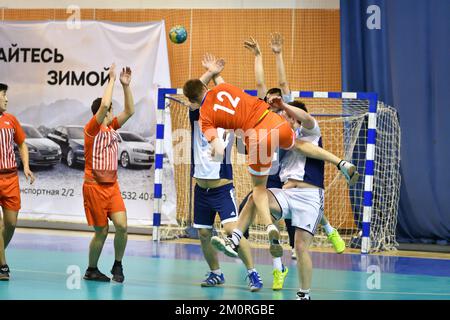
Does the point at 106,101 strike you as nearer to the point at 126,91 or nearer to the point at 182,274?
the point at 126,91

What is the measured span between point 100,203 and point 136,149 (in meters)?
6.50

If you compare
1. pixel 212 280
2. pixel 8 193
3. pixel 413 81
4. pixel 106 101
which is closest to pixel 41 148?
pixel 8 193

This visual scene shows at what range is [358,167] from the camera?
14.5 meters

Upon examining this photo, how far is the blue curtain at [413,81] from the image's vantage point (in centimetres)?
1434

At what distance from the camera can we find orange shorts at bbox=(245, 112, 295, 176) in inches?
307

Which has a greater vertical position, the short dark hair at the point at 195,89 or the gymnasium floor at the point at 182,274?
the short dark hair at the point at 195,89

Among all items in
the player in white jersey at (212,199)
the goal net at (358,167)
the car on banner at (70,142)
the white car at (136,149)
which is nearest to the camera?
the player in white jersey at (212,199)

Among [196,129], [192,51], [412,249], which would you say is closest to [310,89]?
[192,51]

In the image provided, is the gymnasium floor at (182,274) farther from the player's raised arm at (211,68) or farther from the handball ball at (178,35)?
the handball ball at (178,35)

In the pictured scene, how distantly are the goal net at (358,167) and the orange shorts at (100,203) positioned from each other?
5.25 meters

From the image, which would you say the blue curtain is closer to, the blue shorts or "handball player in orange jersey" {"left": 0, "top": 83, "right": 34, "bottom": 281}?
the blue shorts

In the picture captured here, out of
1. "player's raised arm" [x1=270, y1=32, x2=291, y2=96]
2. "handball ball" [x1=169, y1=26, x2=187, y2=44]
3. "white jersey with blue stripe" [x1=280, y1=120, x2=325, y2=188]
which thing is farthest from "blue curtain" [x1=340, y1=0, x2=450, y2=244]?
"white jersey with blue stripe" [x1=280, y1=120, x2=325, y2=188]

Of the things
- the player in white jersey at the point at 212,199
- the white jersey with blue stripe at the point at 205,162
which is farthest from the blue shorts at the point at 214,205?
the white jersey with blue stripe at the point at 205,162

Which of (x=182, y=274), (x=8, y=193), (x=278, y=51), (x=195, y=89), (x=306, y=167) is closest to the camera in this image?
(x=306, y=167)
